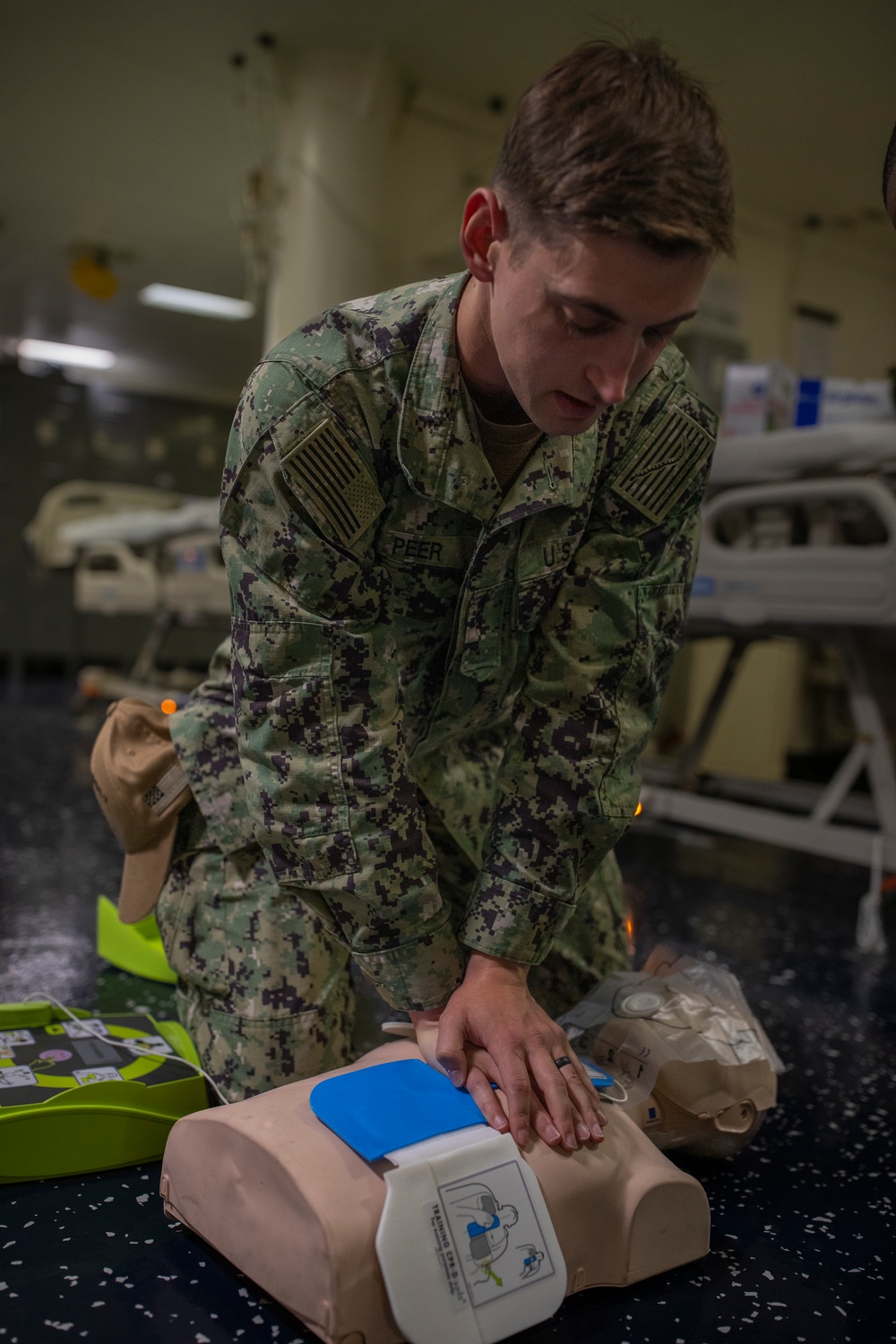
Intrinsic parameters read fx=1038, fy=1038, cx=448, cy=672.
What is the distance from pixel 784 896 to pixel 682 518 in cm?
149

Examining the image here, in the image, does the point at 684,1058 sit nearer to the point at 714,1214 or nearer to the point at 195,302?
the point at 714,1214

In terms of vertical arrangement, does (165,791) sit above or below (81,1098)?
above

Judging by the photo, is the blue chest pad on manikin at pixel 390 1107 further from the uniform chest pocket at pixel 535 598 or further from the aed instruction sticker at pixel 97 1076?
the uniform chest pocket at pixel 535 598

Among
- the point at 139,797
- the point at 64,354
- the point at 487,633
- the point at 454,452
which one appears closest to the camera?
the point at 454,452

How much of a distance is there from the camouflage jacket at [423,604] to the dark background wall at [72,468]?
6774 mm

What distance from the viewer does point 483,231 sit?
0.77 meters

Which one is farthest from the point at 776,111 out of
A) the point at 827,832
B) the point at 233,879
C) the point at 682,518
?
the point at 233,879

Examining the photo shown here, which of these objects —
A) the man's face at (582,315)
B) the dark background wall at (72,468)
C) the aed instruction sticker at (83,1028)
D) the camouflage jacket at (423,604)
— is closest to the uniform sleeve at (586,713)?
the camouflage jacket at (423,604)

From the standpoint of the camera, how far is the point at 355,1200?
0.68m

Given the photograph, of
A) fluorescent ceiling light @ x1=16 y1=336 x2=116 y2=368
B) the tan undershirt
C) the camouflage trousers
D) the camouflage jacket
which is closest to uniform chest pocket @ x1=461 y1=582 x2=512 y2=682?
the camouflage jacket

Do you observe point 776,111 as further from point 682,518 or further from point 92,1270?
point 92,1270

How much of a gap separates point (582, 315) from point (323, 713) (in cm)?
38

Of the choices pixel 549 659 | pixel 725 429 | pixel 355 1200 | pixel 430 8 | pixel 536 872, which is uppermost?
pixel 430 8

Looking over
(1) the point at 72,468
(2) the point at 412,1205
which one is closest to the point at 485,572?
A: (2) the point at 412,1205
